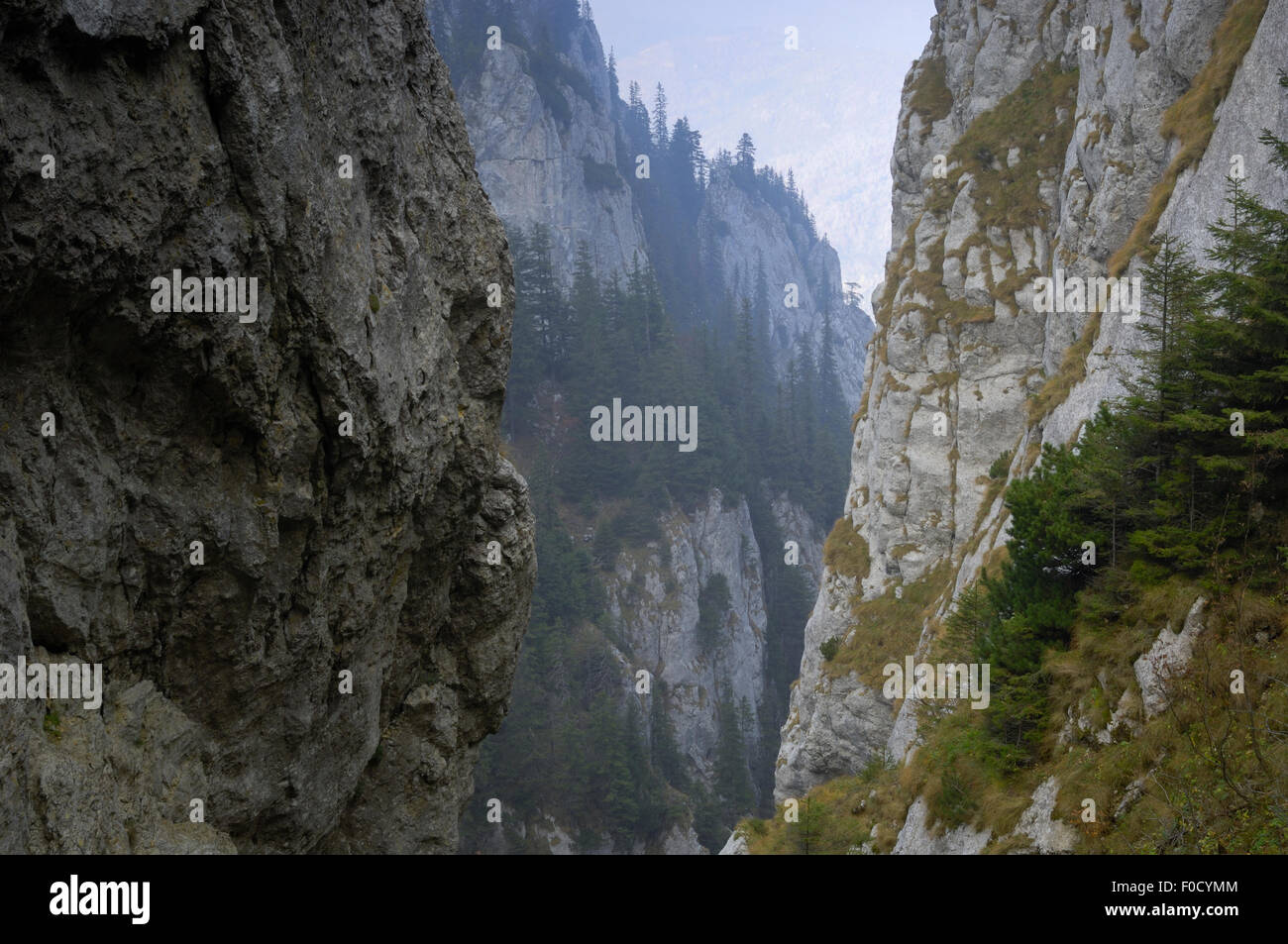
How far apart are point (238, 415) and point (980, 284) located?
3806cm

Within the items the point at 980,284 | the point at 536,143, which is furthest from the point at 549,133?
the point at 980,284

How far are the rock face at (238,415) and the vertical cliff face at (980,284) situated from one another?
19478 millimetres

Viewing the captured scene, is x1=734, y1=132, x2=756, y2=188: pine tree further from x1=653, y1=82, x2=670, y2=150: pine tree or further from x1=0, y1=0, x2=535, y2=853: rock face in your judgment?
x1=0, y1=0, x2=535, y2=853: rock face

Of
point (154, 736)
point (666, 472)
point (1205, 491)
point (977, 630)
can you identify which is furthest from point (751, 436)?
point (154, 736)

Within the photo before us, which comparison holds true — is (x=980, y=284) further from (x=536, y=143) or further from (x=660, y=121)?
(x=660, y=121)

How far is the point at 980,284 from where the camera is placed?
40.0 m

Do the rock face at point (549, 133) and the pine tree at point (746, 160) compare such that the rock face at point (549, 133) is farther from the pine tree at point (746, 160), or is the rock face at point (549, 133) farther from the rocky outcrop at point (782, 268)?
the pine tree at point (746, 160)

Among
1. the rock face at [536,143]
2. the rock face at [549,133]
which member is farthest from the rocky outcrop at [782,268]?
the rock face at [536,143]

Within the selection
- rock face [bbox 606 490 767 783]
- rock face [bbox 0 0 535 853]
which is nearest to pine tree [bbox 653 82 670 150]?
rock face [bbox 606 490 767 783]

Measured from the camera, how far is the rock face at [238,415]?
694 centimetres

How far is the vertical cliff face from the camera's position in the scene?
27.2 m

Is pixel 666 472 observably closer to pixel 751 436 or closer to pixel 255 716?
pixel 751 436
